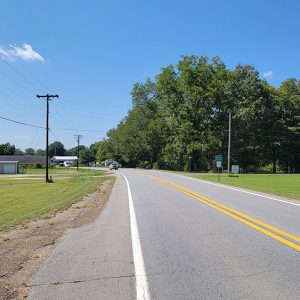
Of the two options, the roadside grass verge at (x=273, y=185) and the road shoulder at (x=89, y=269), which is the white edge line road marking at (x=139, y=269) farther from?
the roadside grass verge at (x=273, y=185)

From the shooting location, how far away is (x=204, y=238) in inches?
387

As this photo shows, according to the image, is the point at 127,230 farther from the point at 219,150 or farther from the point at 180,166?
the point at 180,166

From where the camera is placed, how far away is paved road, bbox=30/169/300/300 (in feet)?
19.3

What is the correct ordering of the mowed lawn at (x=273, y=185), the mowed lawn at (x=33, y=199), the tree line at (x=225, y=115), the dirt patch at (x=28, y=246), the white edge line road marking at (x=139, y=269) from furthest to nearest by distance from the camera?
the tree line at (x=225, y=115)
the mowed lawn at (x=273, y=185)
the mowed lawn at (x=33, y=199)
the dirt patch at (x=28, y=246)
the white edge line road marking at (x=139, y=269)

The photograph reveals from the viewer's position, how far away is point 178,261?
24.8ft

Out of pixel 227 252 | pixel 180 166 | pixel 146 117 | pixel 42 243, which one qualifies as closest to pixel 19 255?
pixel 42 243

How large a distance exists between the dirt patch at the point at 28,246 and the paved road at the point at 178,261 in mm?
237

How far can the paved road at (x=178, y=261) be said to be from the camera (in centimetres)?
589

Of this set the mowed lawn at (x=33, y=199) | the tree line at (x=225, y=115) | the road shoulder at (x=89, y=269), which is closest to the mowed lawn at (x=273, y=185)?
the mowed lawn at (x=33, y=199)

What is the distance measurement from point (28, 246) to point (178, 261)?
3.56 m

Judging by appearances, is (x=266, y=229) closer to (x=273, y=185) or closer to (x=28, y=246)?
(x=28, y=246)

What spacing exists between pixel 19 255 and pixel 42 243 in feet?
4.20

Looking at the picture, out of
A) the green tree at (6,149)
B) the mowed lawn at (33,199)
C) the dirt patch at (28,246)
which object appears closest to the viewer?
the dirt patch at (28,246)

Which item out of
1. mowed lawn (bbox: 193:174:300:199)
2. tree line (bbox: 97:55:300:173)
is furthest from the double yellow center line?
tree line (bbox: 97:55:300:173)
